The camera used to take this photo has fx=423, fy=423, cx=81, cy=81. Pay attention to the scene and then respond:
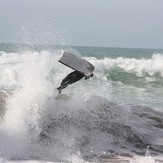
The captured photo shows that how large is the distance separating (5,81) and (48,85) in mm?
8773

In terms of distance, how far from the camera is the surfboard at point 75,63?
331 inches

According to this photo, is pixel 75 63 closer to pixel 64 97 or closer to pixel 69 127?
pixel 69 127

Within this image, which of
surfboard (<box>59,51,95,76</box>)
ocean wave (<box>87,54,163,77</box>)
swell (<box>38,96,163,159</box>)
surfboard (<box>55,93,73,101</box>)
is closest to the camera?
swell (<box>38,96,163,159</box>)

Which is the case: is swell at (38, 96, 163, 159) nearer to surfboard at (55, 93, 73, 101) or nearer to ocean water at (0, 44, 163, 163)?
ocean water at (0, 44, 163, 163)

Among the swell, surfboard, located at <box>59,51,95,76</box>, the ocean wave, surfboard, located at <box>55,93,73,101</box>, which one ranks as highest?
the ocean wave

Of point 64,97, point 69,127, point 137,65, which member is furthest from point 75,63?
point 137,65

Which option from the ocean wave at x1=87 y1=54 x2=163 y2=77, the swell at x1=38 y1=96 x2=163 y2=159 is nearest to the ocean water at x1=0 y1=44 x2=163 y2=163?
the swell at x1=38 y1=96 x2=163 y2=159

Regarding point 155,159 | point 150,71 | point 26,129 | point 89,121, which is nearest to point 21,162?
point 26,129

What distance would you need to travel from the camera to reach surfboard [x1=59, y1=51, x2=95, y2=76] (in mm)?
8398

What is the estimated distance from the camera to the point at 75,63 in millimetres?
8523

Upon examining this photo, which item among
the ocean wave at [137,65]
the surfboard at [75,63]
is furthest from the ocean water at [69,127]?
the ocean wave at [137,65]

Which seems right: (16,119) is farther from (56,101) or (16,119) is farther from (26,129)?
(56,101)

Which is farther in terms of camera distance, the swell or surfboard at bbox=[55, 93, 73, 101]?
surfboard at bbox=[55, 93, 73, 101]

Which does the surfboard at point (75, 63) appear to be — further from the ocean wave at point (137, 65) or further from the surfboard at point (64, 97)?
the ocean wave at point (137, 65)
